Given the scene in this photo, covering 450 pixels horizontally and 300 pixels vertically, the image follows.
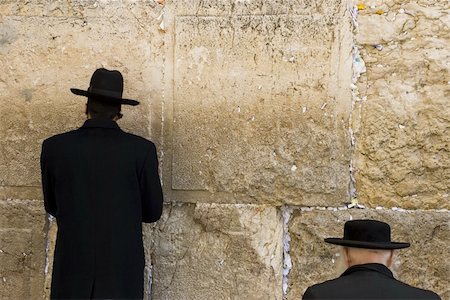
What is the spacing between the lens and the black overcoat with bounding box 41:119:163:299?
3.62 m

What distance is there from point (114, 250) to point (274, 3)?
5.37ft

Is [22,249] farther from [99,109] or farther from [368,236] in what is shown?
[368,236]

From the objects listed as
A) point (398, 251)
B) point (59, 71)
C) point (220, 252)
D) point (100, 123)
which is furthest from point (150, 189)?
point (398, 251)

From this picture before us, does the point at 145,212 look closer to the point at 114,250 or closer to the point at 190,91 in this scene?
the point at 114,250

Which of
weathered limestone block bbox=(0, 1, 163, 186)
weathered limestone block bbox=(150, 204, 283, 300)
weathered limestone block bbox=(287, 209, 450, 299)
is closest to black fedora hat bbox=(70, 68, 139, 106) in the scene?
weathered limestone block bbox=(0, 1, 163, 186)

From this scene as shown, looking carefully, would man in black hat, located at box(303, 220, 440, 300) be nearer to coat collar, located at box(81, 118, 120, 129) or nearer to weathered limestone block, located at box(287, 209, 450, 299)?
weathered limestone block, located at box(287, 209, 450, 299)

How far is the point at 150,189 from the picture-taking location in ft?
12.3

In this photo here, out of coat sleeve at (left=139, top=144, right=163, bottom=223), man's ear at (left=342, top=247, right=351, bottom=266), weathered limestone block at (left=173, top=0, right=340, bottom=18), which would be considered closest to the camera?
man's ear at (left=342, top=247, right=351, bottom=266)

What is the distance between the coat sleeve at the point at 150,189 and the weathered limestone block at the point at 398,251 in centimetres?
86

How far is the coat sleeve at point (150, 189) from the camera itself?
12.3ft

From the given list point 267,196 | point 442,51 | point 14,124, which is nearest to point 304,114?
point 267,196

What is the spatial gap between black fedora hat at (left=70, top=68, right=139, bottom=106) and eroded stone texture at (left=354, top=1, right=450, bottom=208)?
132cm

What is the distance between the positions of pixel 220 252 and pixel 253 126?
0.72 metres

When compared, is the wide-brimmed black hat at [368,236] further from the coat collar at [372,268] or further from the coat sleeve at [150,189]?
the coat sleeve at [150,189]
